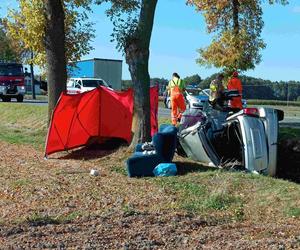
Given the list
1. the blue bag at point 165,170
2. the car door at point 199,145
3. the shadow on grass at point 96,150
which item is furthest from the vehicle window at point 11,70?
the blue bag at point 165,170

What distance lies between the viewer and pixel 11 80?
37.6 meters

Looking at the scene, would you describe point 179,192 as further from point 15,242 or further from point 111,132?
point 111,132

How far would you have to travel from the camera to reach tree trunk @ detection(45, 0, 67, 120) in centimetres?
1609

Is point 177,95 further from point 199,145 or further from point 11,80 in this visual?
point 11,80

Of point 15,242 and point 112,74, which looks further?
point 112,74

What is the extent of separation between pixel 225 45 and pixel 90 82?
1384cm

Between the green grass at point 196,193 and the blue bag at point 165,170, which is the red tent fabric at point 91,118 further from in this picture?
the blue bag at point 165,170

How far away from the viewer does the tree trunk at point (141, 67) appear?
1177 centimetres

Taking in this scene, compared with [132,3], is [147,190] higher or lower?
lower

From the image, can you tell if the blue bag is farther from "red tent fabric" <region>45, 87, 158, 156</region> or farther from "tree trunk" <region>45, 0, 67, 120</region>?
"tree trunk" <region>45, 0, 67, 120</region>

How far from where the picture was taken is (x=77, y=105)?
1358cm

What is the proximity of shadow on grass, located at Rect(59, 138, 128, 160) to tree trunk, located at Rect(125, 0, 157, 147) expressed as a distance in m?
1.06

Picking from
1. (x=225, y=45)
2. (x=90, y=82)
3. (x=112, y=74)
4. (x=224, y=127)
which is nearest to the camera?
(x=224, y=127)

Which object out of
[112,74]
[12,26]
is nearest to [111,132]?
[12,26]
